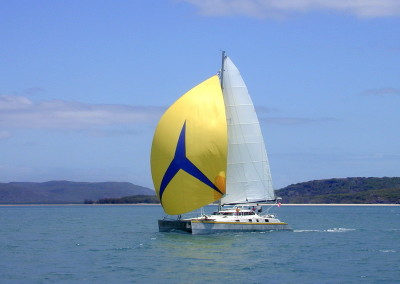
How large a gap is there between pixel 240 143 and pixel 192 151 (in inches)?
192

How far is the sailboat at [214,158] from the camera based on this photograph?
51000 mm

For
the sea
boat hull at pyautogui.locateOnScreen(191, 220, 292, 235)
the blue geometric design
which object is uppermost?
the blue geometric design

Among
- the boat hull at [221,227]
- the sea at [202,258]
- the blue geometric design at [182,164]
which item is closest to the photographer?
the sea at [202,258]

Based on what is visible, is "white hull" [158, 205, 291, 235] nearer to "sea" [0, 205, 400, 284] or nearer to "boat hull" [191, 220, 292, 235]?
"boat hull" [191, 220, 292, 235]

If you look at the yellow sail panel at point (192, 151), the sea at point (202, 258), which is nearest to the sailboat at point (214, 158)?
the yellow sail panel at point (192, 151)

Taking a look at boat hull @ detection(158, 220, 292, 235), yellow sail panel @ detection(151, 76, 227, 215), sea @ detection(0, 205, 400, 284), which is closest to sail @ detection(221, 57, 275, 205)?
yellow sail panel @ detection(151, 76, 227, 215)

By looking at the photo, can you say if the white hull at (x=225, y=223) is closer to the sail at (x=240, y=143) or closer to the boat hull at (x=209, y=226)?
the boat hull at (x=209, y=226)

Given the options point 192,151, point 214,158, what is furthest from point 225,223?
point 192,151

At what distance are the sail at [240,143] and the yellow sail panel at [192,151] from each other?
1.80 meters

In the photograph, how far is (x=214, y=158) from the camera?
51312mm

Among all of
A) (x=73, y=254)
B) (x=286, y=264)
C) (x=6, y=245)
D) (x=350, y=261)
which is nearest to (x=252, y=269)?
(x=286, y=264)

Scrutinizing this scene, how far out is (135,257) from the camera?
41.3m

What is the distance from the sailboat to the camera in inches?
2008

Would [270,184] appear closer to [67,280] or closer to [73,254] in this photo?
[73,254]
